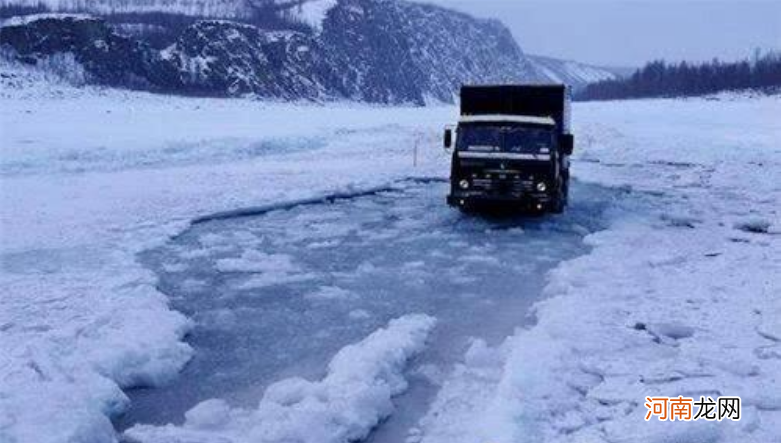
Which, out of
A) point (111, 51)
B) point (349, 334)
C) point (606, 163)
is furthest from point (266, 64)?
point (349, 334)

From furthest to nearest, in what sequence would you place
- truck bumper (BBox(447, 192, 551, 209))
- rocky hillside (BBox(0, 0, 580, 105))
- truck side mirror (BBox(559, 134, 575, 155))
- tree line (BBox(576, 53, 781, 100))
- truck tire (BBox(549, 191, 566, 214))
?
tree line (BBox(576, 53, 781, 100)) → rocky hillside (BBox(0, 0, 580, 105)) → truck side mirror (BBox(559, 134, 575, 155)) → truck tire (BBox(549, 191, 566, 214)) → truck bumper (BBox(447, 192, 551, 209))

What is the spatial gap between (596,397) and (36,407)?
4661mm

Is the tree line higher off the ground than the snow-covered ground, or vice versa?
the tree line

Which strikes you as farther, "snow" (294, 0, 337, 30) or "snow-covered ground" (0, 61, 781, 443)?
"snow" (294, 0, 337, 30)

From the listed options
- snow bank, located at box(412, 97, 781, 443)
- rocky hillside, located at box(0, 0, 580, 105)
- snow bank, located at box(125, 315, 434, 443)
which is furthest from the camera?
rocky hillside, located at box(0, 0, 580, 105)

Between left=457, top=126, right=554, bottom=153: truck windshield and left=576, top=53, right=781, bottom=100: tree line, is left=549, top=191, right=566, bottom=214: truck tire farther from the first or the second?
left=576, top=53, right=781, bottom=100: tree line

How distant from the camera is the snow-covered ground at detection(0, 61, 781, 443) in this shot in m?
6.43

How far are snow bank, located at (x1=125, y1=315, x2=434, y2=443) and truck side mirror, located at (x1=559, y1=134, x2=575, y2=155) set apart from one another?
9.89 m

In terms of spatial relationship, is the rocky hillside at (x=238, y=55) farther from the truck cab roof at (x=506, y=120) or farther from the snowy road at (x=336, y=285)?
the truck cab roof at (x=506, y=120)

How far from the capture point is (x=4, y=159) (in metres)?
23.4

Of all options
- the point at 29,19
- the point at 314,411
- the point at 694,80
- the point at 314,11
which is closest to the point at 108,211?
the point at 314,411

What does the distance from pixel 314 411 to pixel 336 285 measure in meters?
4.67

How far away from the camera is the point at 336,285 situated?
36.6ft

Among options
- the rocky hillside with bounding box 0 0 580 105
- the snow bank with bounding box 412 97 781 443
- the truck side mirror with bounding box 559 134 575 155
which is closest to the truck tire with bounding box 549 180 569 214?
the truck side mirror with bounding box 559 134 575 155
